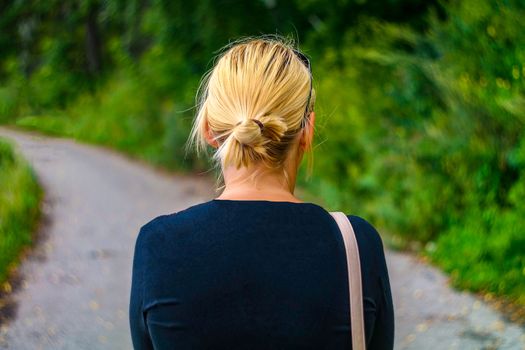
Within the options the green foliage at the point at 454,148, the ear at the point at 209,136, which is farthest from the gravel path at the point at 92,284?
the ear at the point at 209,136

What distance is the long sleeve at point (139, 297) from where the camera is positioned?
1.53 metres

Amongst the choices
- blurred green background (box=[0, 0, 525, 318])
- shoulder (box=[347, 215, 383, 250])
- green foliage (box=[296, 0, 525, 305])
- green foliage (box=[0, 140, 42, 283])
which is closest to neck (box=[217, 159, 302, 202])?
shoulder (box=[347, 215, 383, 250])

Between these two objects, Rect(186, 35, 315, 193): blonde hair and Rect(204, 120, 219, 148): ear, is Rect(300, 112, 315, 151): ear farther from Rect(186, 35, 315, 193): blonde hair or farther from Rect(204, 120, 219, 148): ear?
Rect(204, 120, 219, 148): ear

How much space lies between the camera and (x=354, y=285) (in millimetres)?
1508

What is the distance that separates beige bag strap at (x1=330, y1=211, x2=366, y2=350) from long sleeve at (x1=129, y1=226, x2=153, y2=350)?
0.44 meters

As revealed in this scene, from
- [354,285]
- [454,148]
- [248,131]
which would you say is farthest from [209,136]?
[454,148]

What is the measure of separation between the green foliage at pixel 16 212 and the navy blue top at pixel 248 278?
148 inches

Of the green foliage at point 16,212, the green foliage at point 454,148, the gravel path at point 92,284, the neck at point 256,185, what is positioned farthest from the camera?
the green foliage at point 454,148

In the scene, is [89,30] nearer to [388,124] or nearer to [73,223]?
[73,223]

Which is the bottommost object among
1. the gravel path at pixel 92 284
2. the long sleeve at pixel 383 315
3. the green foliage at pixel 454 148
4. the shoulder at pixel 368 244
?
the gravel path at pixel 92 284

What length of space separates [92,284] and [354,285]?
4.59 meters

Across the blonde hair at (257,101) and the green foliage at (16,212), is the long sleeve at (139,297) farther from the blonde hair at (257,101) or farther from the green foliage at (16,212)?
the green foliage at (16,212)

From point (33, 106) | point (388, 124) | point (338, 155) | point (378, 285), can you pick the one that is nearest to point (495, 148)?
point (388, 124)

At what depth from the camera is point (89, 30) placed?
6.26m
